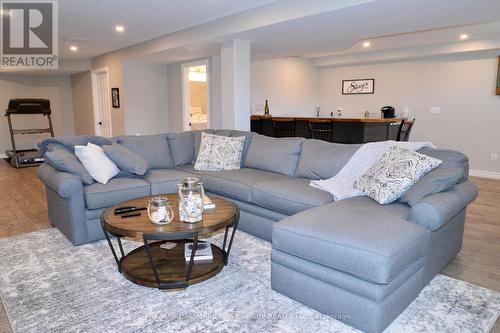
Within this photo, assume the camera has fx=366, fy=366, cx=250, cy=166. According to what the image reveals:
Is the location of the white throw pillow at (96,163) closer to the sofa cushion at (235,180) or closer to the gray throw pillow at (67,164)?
the gray throw pillow at (67,164)

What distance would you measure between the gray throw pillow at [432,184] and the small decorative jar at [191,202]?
4.68 ft

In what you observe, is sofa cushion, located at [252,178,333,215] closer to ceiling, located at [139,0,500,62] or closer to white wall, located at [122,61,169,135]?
ceiling, located at [139,0,500,62]

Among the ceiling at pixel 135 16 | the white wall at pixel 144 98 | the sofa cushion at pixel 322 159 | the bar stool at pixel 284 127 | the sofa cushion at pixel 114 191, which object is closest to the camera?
the sofa cushion at pixel 114 191

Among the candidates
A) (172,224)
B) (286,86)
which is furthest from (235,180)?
(286,86)

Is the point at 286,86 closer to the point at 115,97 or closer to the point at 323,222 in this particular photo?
the point at 115,97

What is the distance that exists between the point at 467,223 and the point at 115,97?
263 inches

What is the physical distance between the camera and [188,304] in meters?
2.27

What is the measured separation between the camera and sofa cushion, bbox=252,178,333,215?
291 cm

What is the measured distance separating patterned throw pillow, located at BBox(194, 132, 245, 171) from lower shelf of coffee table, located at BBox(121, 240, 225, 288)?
4.56 ft

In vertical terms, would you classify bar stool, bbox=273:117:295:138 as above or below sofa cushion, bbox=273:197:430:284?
above

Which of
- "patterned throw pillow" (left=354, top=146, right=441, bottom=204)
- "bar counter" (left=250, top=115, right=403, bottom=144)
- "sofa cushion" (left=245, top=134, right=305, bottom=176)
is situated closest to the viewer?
"patterned throw pillow" (left=354, top=146, right=441, bottom=204)

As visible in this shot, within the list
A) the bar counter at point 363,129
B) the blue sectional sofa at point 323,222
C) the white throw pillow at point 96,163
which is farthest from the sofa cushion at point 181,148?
the bar counter at point 363,129

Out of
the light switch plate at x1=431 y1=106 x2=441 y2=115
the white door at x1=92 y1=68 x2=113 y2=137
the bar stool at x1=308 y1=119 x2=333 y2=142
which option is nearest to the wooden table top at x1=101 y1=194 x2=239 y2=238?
the bar stool at x1=308 y1=119 x2=333 y2=142

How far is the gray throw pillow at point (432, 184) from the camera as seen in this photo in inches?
96.6
